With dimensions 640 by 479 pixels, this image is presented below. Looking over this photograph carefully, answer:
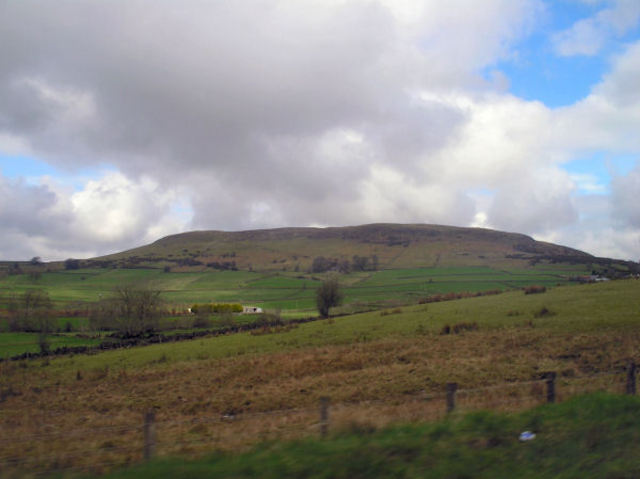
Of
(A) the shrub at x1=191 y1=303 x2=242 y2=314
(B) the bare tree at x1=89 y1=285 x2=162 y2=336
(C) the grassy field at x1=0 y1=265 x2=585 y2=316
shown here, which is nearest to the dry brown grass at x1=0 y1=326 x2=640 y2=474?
(B) the bare tree at x1=89 y1=285 x2=162 y2=336

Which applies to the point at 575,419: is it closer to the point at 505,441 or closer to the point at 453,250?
the point at 505,441

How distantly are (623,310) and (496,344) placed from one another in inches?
498

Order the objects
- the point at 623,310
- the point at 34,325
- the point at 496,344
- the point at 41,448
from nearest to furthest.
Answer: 1. the point at 41,448
2. the point at 496,344
3. the point at 623,310
4. the point at 34,325

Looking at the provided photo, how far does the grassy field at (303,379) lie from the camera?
10977mm

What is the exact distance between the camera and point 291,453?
7.90 m

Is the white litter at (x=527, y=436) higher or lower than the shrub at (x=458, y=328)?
higher

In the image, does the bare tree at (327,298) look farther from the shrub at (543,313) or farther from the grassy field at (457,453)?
the grassy field at (457,453)

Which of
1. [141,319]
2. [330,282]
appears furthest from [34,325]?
[330,282]

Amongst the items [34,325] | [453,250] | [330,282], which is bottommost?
[34,325]

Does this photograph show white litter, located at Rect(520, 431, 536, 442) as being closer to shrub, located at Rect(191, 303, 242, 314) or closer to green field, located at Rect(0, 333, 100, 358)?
green field, located at Rect(0, 333, 100, 358)

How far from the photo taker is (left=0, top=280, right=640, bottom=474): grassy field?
36.0ft

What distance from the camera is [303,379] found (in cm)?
2283

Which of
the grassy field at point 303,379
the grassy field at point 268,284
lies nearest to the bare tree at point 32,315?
the grassy field at point 268,284

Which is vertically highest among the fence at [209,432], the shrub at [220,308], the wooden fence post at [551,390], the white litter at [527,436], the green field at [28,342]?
the wooden fence post at [551,390]
